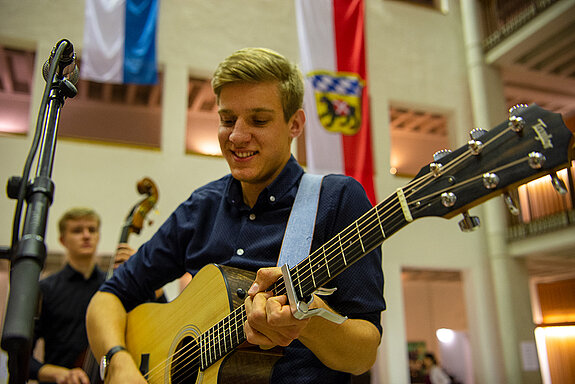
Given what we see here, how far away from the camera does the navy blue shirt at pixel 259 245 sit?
1.36 meters

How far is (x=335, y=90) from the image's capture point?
20.8 feet

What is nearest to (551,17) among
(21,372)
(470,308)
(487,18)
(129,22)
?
(487,18)

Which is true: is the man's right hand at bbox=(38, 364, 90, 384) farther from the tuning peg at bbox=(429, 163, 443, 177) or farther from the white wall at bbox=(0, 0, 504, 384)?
the white wall at bbox=(0, 0, 504, 384)

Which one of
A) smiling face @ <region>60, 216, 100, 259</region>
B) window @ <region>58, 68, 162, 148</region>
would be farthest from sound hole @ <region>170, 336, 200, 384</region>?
window @ <region>58, 68, 162, 148</region>

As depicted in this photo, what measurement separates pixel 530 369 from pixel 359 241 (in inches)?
335

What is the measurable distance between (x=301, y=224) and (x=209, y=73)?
7.08 meters

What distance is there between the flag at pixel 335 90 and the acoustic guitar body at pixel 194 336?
14.6 feet

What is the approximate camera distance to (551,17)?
8023 mm

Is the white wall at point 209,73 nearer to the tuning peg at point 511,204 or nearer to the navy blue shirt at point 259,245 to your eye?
the navy blue shirt at point 259,245

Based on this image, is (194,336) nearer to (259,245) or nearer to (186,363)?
(186,363)

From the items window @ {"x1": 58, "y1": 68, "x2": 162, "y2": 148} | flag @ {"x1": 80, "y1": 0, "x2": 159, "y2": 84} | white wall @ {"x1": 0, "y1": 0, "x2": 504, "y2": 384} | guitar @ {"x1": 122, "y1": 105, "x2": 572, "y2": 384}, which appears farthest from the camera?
window @ {"x1": 58, "y1": 68, "x2": 162, "y2": 148}

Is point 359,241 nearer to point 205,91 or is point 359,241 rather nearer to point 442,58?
point 205,91

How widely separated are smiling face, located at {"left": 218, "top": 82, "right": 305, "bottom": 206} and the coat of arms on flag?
Result: 4.66 meters

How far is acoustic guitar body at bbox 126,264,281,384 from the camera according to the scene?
1.34 metres
